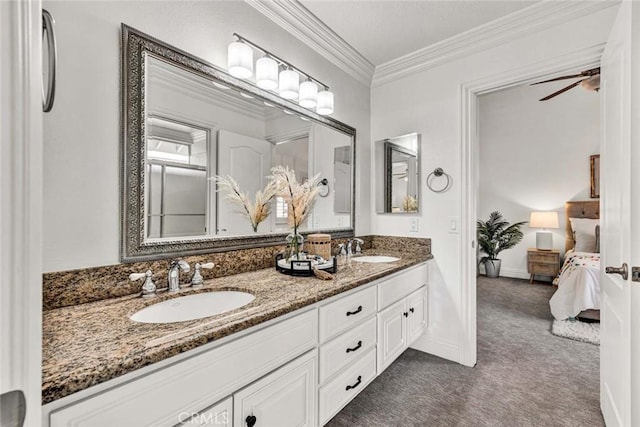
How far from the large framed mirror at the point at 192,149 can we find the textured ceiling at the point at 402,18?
2.13ft

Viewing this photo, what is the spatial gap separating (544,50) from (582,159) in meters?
3.67

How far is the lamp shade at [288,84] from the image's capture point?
1.87m

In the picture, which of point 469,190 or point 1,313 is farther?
point 469,190

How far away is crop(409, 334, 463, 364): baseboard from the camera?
2.30m

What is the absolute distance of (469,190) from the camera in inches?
Result: 88.4

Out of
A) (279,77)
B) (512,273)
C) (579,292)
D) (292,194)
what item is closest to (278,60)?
(279,77)

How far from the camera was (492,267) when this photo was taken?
5.09 m

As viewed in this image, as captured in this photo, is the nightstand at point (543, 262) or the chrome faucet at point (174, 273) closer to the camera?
the chrome faucet at point (174, 273)

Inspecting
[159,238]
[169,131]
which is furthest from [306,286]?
[169,131]

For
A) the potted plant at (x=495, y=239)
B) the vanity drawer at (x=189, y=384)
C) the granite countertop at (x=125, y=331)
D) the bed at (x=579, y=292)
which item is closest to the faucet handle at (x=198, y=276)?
the granite countertop at (x=125, y=331)

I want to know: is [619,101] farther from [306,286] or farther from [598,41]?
[306,286]

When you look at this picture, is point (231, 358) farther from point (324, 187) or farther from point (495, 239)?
point (495, 239)

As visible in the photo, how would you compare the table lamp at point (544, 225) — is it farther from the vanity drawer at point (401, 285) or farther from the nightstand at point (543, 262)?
the vanity drawer at point (401, 285)

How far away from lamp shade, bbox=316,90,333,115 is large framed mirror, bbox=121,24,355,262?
0.08 m
